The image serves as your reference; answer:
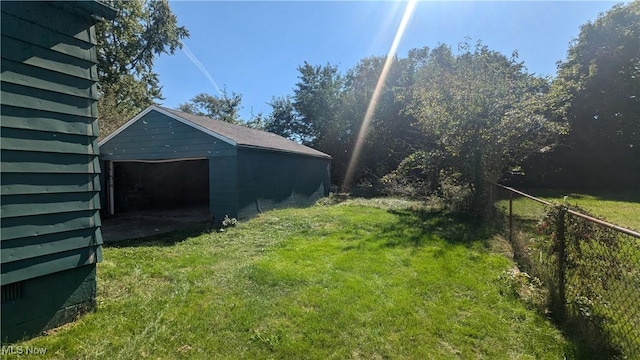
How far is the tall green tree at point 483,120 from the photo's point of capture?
8.70 metres

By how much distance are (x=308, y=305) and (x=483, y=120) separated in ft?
25.5

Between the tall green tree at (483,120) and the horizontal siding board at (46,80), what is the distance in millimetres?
8728

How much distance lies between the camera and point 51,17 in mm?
2803

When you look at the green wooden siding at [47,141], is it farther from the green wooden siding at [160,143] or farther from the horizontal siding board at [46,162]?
the green wooden siding at [160,143]

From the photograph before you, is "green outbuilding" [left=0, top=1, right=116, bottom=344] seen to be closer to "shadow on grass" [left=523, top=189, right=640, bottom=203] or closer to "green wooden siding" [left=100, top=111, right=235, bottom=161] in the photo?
"green wooden siding" [left=100, top=111, right=235, bottom=161]

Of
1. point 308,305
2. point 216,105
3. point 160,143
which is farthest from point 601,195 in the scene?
point 216,105

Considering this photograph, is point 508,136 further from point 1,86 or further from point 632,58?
point 632,58

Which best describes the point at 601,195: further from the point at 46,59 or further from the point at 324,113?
the point at 46,59

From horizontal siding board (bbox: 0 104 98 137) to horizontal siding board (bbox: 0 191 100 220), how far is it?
59 cm

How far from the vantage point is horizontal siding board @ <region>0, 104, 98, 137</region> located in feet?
8.14

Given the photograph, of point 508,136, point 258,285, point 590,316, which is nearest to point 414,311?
point 590,316

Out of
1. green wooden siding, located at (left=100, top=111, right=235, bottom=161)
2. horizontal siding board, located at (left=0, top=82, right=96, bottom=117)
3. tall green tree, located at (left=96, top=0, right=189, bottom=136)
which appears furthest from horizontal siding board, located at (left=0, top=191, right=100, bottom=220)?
tall green tree, located at (left=96, top=0, right=189, bottom=136)

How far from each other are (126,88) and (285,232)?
1845 centimetres

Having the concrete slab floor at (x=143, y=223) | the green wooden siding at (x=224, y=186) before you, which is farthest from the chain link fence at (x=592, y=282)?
the concrete slab floor at (x=143, y=223)
